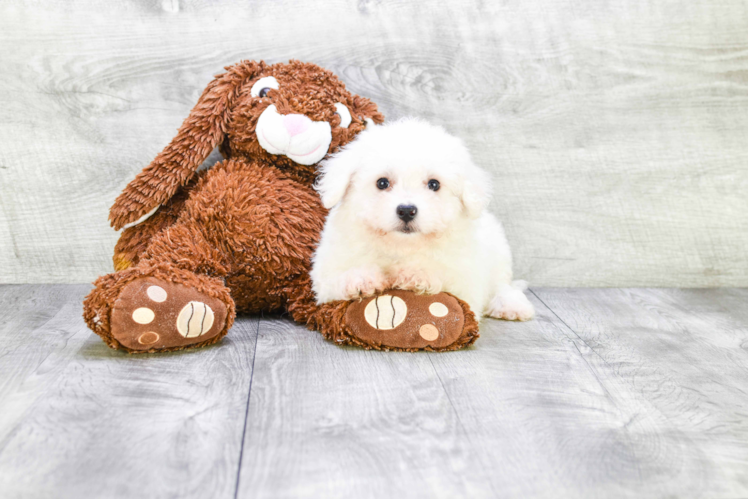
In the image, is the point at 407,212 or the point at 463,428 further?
the point at 407,212

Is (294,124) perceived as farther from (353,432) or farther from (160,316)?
(353,432)

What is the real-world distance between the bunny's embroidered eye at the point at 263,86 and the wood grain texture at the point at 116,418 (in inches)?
23.7

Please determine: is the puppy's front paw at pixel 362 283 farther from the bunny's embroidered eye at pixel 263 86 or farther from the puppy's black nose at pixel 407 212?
the bunny's embroidered eye at pixel 263 86

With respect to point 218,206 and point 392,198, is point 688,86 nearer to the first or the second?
point 392,198

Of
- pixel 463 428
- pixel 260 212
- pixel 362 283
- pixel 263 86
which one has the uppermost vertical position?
pixel 263 86

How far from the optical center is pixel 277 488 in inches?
32.4

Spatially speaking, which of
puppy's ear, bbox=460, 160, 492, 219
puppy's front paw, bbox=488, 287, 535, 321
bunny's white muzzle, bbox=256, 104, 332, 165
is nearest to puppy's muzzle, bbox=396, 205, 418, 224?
puppy's ear, bbox=460, 160, 492, 219

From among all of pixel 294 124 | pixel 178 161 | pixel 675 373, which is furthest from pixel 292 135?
pixel 675 373

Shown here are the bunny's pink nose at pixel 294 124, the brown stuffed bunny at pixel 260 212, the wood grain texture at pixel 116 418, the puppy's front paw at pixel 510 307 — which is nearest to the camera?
the wood grain texture at pixel 116 418

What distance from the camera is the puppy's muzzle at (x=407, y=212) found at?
1252mm

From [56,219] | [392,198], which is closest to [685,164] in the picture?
[392,198]

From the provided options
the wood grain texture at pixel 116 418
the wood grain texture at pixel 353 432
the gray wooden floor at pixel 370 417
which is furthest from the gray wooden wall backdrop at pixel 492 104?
the wood grain texture at pixel 353 432

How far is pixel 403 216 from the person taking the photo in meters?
1.26

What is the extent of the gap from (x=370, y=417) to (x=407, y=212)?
0.42 meters
